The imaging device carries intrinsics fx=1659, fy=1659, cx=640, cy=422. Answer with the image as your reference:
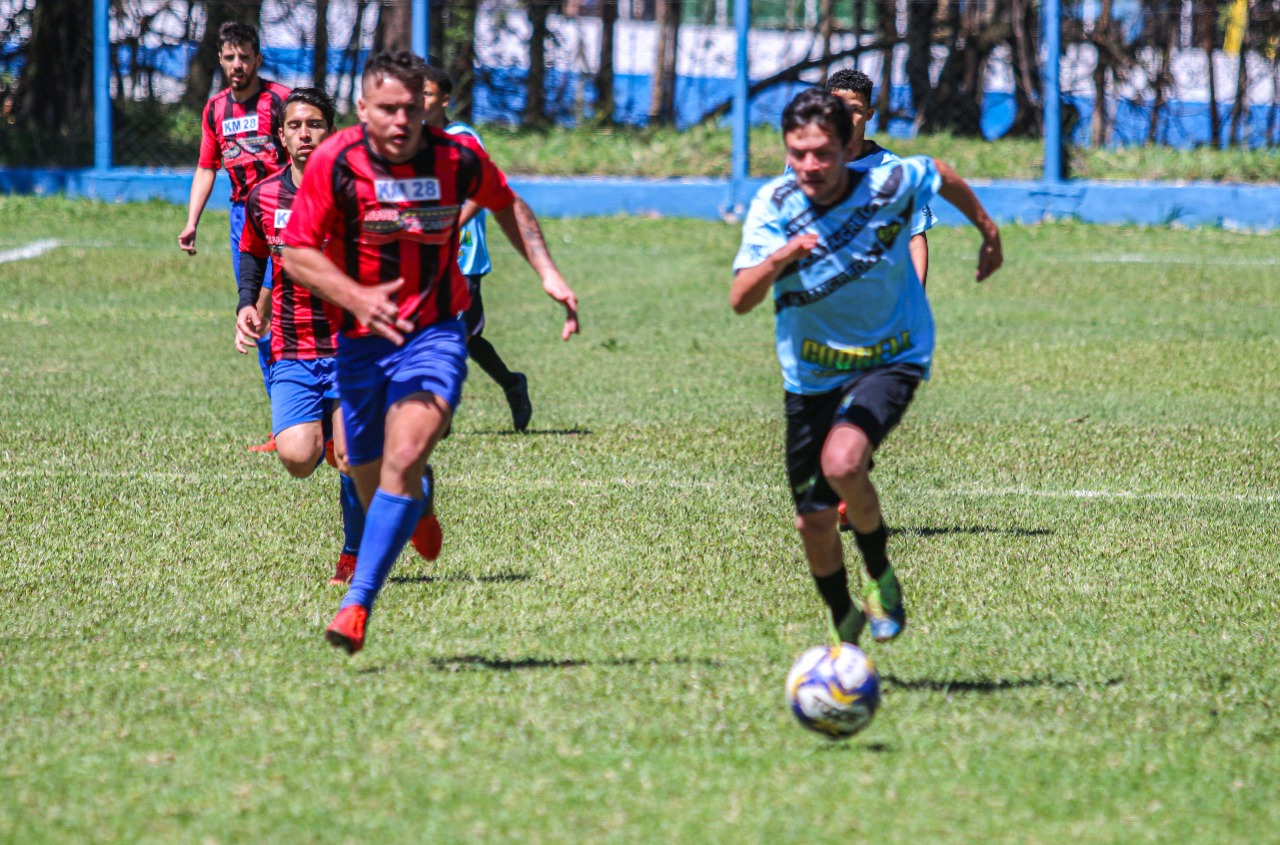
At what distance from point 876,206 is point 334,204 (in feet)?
5.85

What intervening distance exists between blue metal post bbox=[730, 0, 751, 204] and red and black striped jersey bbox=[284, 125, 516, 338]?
14625 millimetres

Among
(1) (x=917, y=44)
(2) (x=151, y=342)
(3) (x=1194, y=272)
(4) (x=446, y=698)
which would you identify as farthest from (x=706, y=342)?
(4) (x=446, y=698)

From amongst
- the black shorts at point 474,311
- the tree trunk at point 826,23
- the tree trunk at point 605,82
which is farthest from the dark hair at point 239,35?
the tree trunk at point 826,23

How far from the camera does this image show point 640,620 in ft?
20.2

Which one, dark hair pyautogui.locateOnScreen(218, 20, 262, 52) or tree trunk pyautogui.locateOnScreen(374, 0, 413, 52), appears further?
tree trunk pyautogui.locateOnScreen(374, 0, 413, 52)

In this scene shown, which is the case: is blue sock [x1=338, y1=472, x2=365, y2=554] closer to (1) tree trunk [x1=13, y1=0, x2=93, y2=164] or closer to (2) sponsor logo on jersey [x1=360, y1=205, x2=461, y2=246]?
(2) sponsor logo on jersey [x1=360, y1=205, x2=461, y2=246]

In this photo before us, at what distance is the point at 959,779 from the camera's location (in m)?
4.45

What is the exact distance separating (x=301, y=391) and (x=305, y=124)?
1099 millimetres

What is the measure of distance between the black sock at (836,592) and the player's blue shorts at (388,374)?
1.39 metres

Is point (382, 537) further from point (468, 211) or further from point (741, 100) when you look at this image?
point (741, 100)

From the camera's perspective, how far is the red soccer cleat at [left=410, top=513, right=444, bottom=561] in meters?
6.26

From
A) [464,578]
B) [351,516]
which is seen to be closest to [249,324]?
[351,516]

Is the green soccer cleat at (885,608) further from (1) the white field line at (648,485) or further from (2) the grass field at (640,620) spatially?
(1) the white field line at (648,485)

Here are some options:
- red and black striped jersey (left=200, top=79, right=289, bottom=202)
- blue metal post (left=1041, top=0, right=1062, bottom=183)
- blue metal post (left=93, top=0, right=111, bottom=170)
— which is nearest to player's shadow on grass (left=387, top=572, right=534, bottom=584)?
red and black striped jersey (left=200, top=79, right=289, bottom=202)
